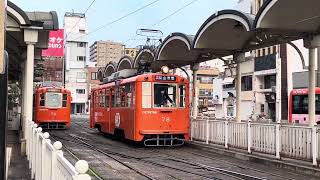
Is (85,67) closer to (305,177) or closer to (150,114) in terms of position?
(150,114)

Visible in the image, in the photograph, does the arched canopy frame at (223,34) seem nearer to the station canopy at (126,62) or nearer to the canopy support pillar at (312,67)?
the canopy support pillar at (312,67)

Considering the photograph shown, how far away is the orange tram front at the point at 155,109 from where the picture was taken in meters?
18.9

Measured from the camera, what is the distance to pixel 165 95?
19.6m

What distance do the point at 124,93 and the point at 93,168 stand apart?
781cm

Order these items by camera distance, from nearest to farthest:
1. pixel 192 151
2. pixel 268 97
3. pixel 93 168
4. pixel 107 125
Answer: pixel 93 168, pixel 192 151, pixel 107 125, pixel 268 97

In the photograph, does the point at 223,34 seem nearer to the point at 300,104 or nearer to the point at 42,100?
the point at 300,104

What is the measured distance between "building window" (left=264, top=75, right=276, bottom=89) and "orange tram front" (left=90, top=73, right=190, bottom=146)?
117 ft

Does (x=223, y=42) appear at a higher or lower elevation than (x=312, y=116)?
higher

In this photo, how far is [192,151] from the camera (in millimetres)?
18172

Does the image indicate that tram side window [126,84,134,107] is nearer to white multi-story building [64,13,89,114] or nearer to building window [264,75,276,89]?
building window [264,75,276,89]

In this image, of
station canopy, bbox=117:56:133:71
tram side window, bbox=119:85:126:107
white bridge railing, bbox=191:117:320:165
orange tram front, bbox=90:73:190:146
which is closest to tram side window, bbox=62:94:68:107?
station canopy, bbox=117:56:133:71

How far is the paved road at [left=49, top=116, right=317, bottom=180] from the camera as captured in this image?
11953mm

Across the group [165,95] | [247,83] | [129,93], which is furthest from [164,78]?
[247,83]

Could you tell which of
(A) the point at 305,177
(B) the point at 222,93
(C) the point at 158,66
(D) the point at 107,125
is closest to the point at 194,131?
(D) the point at 107,125
